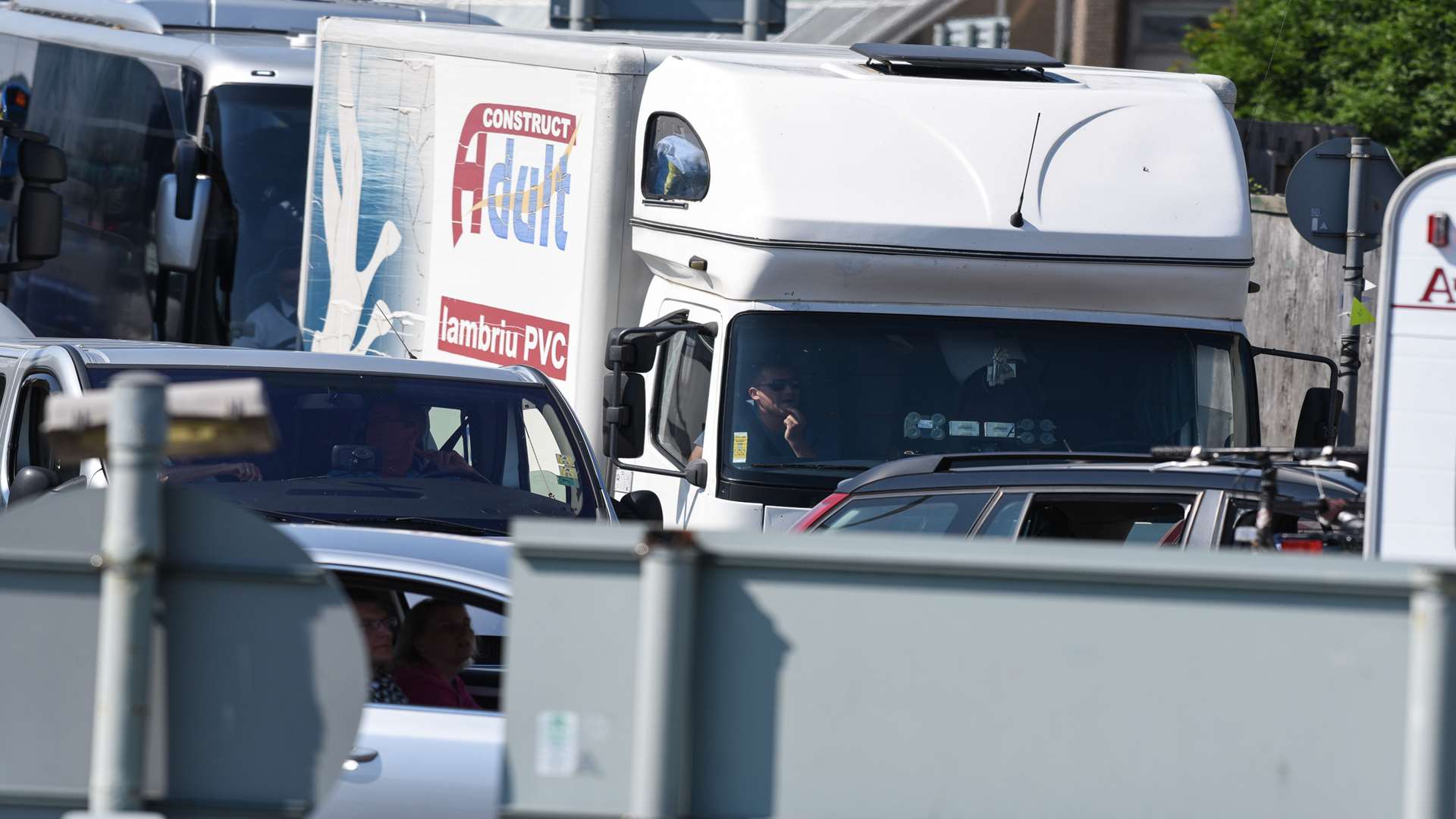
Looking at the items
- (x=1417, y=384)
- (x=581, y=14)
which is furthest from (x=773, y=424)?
(x=581, y=14)

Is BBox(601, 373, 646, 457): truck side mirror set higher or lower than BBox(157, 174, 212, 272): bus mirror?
lower

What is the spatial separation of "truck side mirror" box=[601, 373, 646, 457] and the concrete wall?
26.0ft

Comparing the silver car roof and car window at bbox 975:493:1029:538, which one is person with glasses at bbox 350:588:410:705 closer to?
the silver car roof

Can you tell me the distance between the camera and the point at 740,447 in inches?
320

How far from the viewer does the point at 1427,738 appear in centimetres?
268

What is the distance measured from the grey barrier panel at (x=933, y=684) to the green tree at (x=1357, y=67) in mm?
19246

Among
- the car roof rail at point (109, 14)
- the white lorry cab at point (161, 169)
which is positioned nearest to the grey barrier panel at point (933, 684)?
the white lorry cab at point (161, 169)

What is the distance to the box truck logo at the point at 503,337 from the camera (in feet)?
31.5

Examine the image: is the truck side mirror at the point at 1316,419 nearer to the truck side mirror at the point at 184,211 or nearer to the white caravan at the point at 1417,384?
the white caravan at the point at 1417,384

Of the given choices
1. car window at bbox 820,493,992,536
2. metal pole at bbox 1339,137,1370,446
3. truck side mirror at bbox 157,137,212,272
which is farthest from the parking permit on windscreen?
truck side mirror at bbox 157,137,212,272

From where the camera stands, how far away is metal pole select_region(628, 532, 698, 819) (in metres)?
2.72

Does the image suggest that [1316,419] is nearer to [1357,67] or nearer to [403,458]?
[403,458]

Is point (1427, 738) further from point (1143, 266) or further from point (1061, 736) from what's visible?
point (1143, 266)

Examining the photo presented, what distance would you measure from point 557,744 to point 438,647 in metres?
2.54
